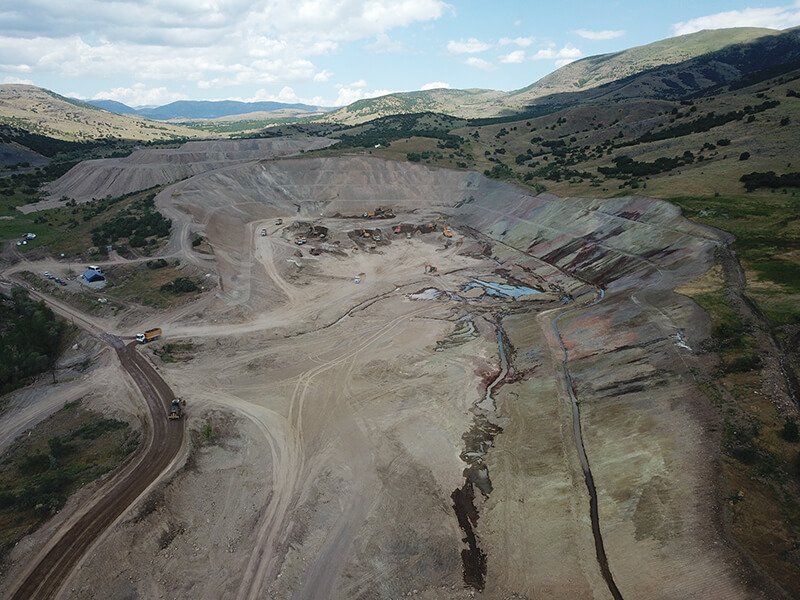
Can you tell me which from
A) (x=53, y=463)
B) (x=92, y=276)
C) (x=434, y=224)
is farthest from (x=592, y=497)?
(x=434, y=224)

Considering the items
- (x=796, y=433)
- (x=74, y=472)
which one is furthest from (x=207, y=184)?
(x=796, y=433)

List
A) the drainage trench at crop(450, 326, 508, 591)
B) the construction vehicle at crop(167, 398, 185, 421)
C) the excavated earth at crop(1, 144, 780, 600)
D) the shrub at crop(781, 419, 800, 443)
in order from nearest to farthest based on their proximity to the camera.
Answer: the excavated earth at crop(1, 144, 780, 600)
the shrub at crop(781, 419, 800, 443)
the drainage trench at crop(450, 326, 508, 591)
the construction vehicle at crop(167, 398, 185, 421)

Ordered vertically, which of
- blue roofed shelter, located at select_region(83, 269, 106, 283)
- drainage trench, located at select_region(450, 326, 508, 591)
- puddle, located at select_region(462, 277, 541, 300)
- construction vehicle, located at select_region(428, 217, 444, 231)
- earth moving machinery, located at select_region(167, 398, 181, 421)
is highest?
construction vehicle, located at select_region(428, 217, 444, 231)

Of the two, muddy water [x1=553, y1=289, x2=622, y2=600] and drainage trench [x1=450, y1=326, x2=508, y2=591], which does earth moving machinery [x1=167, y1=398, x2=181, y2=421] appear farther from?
muddy water [x1=553, y1=289, x2=622, y2=600]

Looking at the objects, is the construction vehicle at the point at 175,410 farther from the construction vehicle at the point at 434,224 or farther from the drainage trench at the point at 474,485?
the construction vehicle at the point at 434,224

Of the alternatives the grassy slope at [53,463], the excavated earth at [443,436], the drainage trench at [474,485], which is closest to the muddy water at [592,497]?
the excavated earth at [443,436]

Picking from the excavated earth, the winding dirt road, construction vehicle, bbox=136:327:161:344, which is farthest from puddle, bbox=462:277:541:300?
the winding dirt road
